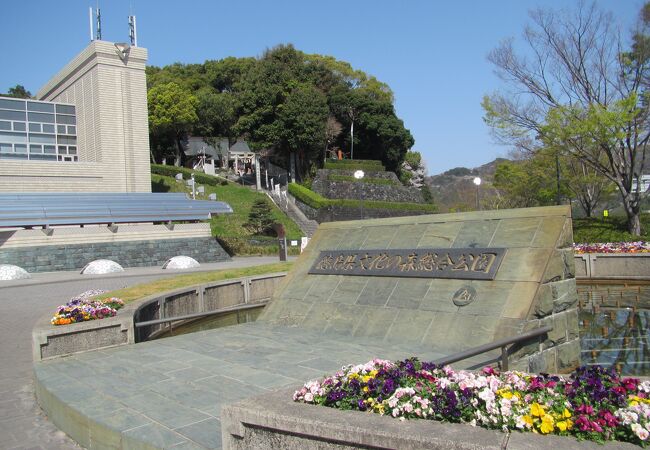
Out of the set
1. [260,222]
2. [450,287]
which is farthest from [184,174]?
[450,287]

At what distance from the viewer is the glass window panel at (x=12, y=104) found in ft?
107

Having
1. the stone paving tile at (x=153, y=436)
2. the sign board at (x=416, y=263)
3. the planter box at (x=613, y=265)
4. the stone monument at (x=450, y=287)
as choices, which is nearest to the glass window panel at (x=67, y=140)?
the stone monument at (x=450, y=287)

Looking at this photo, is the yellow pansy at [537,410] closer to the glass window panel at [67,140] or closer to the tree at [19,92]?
the glass window panel at [67,140]

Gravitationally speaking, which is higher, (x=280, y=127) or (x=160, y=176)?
(x=280, y=127)

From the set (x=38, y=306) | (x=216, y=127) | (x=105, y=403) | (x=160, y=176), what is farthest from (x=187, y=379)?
(x=216, y=127)

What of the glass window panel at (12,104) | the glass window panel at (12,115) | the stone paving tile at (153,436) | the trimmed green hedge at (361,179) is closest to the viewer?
the stone paving tile at (153,436)

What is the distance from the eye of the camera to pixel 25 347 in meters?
9.31

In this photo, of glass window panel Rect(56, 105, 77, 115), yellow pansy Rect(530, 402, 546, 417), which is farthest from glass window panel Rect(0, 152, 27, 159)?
yellow pansy Rect(530, 402, 546, 417)

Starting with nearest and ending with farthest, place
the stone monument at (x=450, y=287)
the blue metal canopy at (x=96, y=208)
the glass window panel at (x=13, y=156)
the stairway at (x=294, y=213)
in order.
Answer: the stone monument at (x=450, y=287), the blue metal canopy at (x=96, y=208), the glass window panel at (x=13, y=156), the stairway at (x=294, y=213)

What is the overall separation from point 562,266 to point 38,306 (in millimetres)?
12785

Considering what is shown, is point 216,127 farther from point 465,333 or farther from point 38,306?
point 465,333

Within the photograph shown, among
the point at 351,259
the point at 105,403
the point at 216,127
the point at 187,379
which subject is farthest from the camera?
the point at 216,127

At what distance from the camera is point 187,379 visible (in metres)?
6.01

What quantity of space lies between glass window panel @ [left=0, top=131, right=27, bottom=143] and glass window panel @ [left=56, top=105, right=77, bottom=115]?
2.78m
